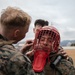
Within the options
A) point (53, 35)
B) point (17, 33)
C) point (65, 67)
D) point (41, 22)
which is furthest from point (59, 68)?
point (41, 22)

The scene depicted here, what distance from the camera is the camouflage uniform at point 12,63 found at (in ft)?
6.86

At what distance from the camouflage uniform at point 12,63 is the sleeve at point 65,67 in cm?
77

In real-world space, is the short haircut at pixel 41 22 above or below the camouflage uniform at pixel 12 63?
below

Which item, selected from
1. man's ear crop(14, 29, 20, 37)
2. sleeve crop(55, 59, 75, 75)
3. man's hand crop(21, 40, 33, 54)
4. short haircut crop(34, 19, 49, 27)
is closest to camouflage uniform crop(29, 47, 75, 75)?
sleeve crop(55, 59, 75, 75)

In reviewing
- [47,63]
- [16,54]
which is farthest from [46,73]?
[16,54]

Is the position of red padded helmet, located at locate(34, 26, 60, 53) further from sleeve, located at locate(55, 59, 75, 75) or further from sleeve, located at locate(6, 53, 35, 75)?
sleeve, located at locate(6, 53, 35, 75)

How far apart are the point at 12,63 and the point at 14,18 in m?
0.37

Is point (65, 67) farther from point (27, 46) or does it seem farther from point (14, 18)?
point (14, 18)

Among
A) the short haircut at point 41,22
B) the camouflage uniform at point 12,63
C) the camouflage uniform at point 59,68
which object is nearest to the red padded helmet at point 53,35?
the camouflage uniform at point 59,68

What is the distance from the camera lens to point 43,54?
2.92m

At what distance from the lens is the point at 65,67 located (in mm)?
2885

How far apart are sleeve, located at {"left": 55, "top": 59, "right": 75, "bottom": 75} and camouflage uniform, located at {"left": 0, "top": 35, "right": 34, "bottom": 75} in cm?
77

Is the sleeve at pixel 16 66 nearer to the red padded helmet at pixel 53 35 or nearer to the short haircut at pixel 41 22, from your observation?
the red padded helmet at pixel 53 35

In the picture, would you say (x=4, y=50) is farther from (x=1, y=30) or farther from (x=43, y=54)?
(x=43, y=54)
